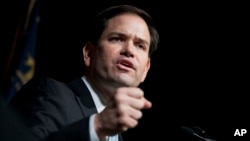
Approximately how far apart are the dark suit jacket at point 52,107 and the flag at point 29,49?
1.73 metres

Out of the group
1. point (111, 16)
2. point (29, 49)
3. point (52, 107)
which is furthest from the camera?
point (29, 49)

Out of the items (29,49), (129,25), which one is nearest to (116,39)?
(129,25)

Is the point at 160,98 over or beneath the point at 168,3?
beneath

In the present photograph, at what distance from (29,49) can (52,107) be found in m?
2.02

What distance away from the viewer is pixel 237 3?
262 cm

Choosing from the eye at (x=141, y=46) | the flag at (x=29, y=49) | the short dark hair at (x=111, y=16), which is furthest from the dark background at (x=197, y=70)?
the eye at (x=141, y=46)

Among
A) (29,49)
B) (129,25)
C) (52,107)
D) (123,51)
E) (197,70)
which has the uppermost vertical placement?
(29,49)

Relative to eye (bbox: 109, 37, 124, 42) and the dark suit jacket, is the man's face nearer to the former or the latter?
eye (bbox: 109, 37, 124, 42)

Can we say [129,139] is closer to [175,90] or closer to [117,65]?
[175,90]

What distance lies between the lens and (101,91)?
1462 mm

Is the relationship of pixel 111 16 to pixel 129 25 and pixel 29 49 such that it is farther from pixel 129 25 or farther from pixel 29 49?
pixel 29 49

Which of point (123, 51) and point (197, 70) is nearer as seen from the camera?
point (123, 51)

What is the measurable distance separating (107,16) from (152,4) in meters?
1.11

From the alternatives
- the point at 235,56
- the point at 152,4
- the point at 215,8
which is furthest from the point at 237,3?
the point at 152,4
